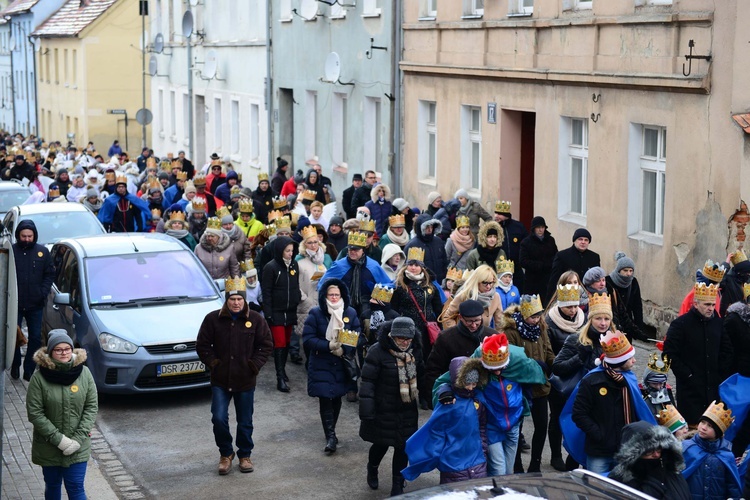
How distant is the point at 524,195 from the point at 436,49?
12.2 feet

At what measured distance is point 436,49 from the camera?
23906 mm

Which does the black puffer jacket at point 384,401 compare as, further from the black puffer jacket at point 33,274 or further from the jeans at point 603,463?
the black puffer jacket at point 33,274

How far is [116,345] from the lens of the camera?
43.4ft

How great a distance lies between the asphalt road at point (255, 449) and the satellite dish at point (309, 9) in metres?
17.0

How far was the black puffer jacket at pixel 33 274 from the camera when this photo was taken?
48.2ft

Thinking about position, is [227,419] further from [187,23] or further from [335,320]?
[187,23]

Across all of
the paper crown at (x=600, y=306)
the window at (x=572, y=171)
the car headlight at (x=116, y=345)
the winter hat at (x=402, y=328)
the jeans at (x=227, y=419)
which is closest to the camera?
the paper crown at (x=600, y=306)

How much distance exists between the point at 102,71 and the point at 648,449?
54362 millimetres

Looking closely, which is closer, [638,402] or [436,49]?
[638,402]

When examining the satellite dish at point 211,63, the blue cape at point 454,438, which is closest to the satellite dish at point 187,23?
the satellite dish at point 211,63

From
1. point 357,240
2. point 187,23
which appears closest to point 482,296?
point 357,240

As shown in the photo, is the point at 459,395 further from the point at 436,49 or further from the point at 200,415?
the point at 436,49

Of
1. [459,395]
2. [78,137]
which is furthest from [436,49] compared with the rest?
[78,137]

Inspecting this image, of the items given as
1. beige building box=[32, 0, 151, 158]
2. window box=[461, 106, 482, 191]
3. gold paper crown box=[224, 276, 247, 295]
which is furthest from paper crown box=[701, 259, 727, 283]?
beige building box=[32, 0, 151, 158]
